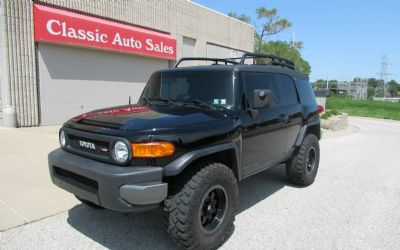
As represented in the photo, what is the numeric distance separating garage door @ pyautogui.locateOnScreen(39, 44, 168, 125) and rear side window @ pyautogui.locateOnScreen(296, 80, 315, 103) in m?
9.23

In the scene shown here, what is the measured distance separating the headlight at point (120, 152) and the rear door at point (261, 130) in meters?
1.55

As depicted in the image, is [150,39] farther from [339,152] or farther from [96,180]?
[96,180]

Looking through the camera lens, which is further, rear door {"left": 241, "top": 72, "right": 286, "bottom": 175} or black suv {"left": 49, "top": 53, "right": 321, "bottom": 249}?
rear door {"left": 241, "top": 72, "right": 286, "bottom": 175}

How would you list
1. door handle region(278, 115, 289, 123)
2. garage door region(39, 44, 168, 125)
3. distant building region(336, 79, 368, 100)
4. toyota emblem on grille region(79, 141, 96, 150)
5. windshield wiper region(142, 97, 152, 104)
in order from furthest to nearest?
distant building region(336, 79, 368, 100), garage door region(39, 44, 168, 125), door handle region(278, 115, 289, 123), windshield wiper region(142, 97, 152, 104), toyota emblem on grille region(79, 141, 96, 150)

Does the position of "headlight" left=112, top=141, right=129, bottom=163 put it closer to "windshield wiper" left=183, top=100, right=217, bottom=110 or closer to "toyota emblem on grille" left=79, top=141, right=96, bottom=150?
"toyota emblem on grille" left=79, top=141, right=96, bottom=150

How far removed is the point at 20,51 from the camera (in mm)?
11258

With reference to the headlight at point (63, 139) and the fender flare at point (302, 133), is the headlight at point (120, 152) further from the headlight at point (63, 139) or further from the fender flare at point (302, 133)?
the fender flare at point (302, 133)

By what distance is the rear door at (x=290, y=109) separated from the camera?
5.22 m

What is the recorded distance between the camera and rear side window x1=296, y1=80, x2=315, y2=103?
5867 millimetres

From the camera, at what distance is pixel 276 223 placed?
4.26 meters

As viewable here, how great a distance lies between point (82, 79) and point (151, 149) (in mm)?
11143

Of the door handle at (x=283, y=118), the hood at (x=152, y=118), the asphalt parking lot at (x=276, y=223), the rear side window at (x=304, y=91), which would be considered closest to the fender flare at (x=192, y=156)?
the hood at (x=152, y=118)

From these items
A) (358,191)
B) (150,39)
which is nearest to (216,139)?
(358,191)

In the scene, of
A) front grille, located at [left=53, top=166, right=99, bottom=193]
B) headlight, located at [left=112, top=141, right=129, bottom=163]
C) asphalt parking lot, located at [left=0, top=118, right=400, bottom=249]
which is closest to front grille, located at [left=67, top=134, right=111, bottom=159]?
headlight, located at [left=112, top=141, right=129, bottom=163]
